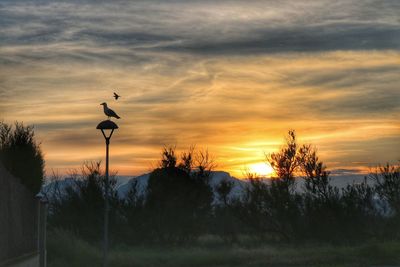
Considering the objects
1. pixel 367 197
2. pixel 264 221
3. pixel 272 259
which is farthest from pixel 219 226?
pixel 272 259

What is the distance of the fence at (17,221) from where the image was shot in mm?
14266

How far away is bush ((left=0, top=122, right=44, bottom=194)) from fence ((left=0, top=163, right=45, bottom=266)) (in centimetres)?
568

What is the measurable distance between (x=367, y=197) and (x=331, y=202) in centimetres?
218

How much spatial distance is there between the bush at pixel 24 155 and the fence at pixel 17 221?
18.6ft

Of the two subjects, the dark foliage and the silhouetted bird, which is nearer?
the silhouetted bird

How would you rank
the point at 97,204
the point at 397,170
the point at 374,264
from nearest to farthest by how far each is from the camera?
the point at 374,264, the point at 397,170, the point at 97,204

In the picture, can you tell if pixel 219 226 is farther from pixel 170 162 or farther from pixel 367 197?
pixel 367 197

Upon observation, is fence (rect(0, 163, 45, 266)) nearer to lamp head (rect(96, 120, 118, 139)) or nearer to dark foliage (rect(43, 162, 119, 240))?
lamp head (rect(96, 120, 118, 139))

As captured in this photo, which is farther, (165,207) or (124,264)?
(165,207)

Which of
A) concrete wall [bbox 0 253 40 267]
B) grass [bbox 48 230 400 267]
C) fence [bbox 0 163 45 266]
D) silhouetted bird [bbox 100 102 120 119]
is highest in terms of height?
silhouetted bird [bbox 100 102 120 119]

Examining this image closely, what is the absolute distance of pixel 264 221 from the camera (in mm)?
44000

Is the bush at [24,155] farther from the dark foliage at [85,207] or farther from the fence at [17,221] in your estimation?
the dark foliage at [85,207]

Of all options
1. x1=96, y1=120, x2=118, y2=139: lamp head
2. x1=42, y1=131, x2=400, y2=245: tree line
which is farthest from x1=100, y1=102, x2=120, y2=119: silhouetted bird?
x1=42, y1=131, x2=400, y2=245: tree line

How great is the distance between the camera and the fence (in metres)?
14.3
